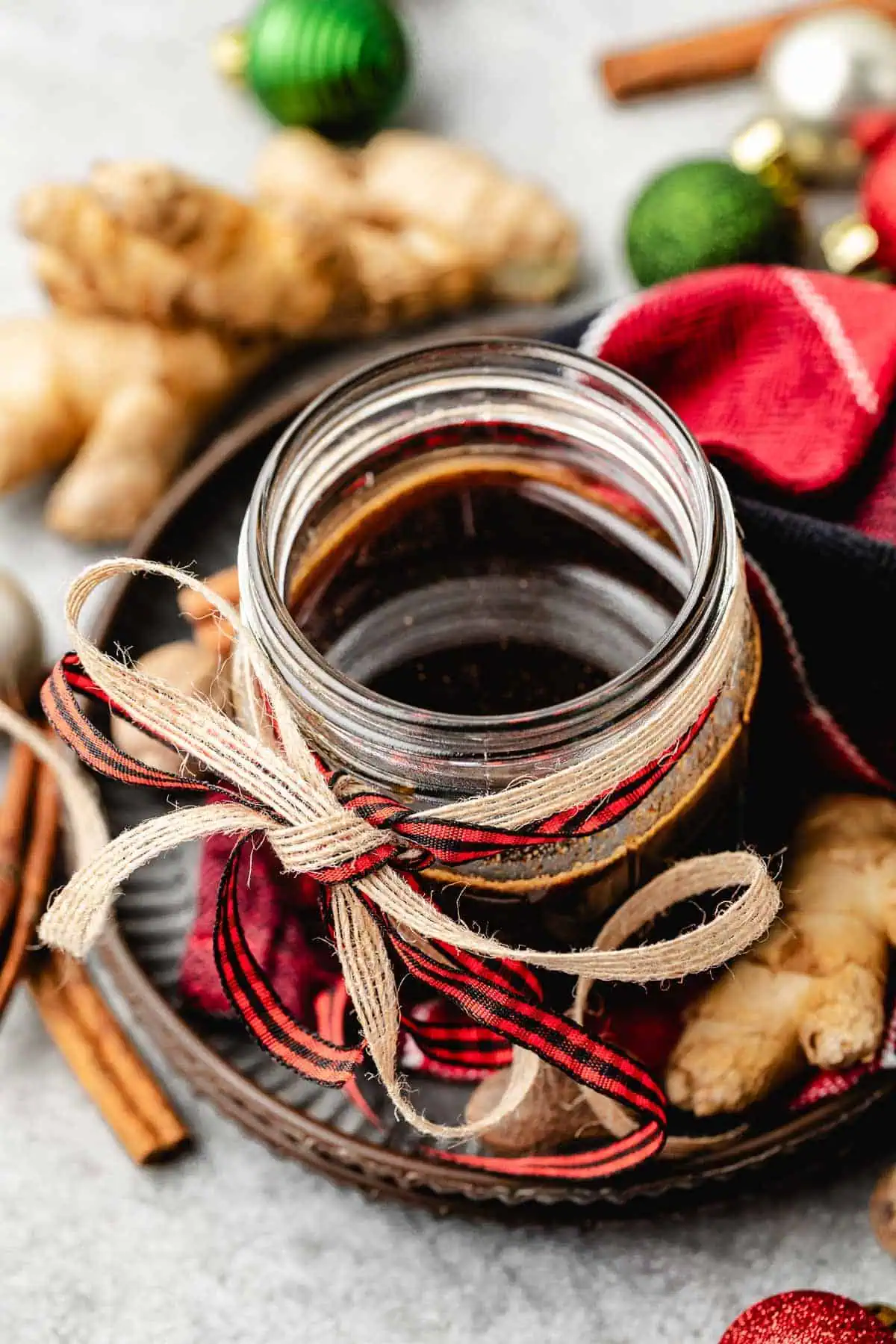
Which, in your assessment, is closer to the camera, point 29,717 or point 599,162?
point 29,717

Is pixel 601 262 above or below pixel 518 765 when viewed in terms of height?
below

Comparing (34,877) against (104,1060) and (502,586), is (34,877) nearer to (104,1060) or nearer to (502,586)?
(104,1060)

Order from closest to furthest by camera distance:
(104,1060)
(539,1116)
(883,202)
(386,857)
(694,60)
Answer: (386,857) < (539,1116) < (104,1060) < (883,202) < (694,60)

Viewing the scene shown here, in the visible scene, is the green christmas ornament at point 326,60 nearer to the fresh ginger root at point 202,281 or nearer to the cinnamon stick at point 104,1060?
the fresh ginger root at point 202,281

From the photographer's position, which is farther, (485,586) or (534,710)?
(485,586)

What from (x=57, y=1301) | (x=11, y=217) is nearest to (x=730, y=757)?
(x=57, y=1301)

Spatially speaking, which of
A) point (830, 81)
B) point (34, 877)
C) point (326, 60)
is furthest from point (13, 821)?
point (830, 81)

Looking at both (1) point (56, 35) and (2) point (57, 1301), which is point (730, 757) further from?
(1) point (56, 35)

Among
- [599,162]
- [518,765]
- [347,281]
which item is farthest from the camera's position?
[599,162]

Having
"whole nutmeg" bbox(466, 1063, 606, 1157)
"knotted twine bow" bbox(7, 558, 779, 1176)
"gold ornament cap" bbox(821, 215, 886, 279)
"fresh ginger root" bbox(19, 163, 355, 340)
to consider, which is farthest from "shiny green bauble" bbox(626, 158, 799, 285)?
"whole nutmeg" bbox(466, 1063, 606, 1157)
